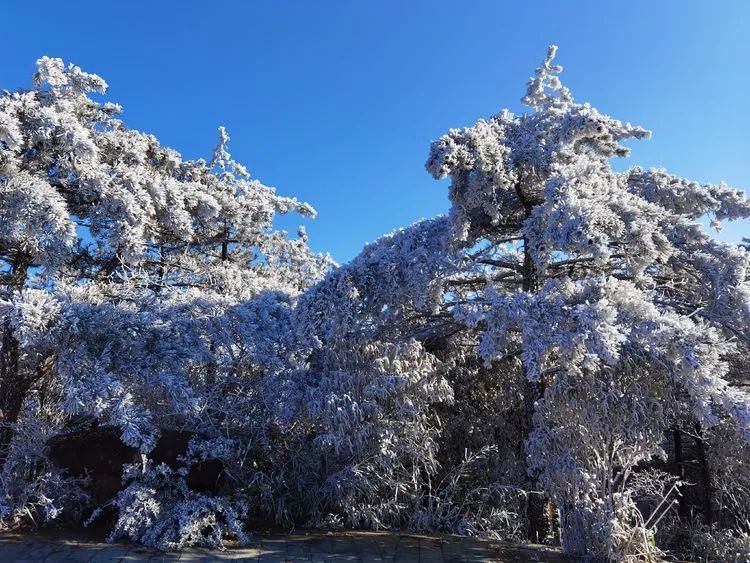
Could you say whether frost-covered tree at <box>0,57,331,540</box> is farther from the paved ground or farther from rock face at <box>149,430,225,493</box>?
the paved ground

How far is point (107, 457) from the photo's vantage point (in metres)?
6.54

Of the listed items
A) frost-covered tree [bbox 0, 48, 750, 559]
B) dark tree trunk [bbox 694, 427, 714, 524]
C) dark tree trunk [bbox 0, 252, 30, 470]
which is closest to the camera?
frost-covered tree [bbox 0, 48, 750, 559]

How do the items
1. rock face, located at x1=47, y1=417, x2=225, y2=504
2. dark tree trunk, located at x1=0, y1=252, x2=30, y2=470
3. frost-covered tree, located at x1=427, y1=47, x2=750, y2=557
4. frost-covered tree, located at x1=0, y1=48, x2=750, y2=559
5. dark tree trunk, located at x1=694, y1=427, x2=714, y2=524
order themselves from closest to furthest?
frost-covered tree, located at x1=427, y1=47, x2=750, y2=557, frost-covered tree, located at x1=0, y1=48, x2=750, y2=559, rock face, located at x1=47, y1=417, x2=225, y2=504, dark tree trunk, located at x1=0, y1=252, x2=30, y2=470, dark tree trunk, located at x1=694, y1=427, x2=714, y2=524

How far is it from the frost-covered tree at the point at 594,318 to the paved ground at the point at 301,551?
2.40 ft

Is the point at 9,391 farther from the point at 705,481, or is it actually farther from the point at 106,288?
the point at 705,481

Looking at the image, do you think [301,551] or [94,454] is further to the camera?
[94,454]

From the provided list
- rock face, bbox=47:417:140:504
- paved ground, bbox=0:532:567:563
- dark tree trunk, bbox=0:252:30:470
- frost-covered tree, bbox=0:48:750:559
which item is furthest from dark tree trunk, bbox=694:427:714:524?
dark tree trunk, bbox=0:252:30:470

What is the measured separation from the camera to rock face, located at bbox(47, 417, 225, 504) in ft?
21.0

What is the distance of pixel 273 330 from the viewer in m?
6.29

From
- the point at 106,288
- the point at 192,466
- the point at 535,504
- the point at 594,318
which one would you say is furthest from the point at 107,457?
the point at 594,318

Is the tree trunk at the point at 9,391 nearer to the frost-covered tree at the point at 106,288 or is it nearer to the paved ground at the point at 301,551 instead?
the frost-covered tree at the point at 106,288

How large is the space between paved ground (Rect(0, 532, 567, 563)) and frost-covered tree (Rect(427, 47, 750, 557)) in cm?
73

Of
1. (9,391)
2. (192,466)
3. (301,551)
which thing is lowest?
(301,551)

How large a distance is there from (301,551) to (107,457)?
2.70m
